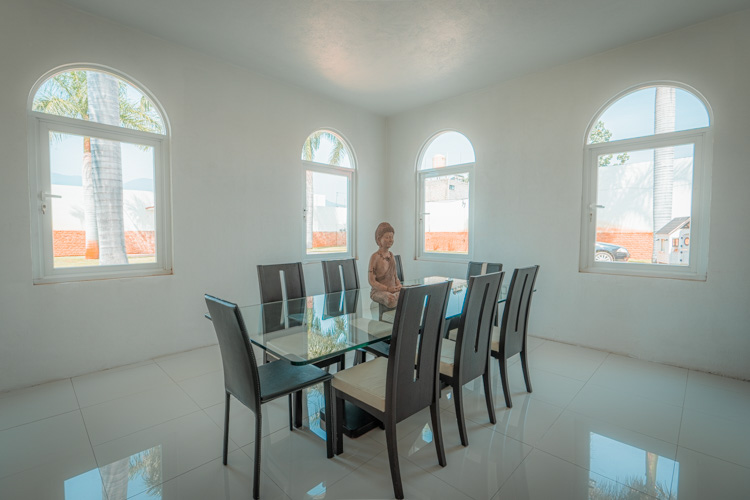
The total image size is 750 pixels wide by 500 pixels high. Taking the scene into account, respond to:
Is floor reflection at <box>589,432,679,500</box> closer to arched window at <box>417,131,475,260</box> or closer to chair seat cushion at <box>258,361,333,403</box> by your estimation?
chair seat cushion at <box>258,361,333,403</box>

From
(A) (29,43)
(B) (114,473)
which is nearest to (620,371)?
(B) (114,473)

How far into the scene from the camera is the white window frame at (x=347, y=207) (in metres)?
4.11

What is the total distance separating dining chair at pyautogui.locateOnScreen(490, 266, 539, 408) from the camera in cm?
217

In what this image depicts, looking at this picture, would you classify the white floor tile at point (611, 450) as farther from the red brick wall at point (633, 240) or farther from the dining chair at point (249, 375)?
the red brick wall at point (633, 240)

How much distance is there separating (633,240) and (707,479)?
2180 millimetres

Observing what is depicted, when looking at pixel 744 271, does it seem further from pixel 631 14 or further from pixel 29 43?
pixel 29 43

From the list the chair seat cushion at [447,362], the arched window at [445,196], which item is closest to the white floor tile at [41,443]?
the chair seat cushion at [447,362]

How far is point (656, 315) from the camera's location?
298cm

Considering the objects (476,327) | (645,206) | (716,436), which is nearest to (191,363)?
(476,327)

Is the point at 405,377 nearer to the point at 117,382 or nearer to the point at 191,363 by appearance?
the point at 191,363

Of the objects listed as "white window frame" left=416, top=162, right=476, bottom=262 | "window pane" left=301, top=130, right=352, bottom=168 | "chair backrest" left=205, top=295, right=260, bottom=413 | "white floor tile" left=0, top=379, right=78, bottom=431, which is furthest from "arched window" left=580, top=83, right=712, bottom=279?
"white floor tile" left=0, top=379, right=78, bottom=431

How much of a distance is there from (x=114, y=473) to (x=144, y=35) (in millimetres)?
3274

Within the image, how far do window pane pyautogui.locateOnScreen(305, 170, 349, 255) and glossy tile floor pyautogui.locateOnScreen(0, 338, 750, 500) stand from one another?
7.01 feet

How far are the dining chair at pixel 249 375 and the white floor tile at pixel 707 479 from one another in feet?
5.57
